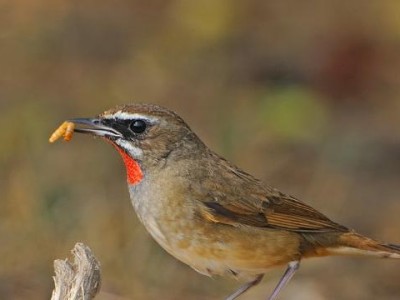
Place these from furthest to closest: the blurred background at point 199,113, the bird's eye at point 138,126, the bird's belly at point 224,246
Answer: the blurred background at point 199,113 → the bird's eye at point 138,126 → the bird's belly at point 224,246

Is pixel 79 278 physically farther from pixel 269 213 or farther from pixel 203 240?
pixel 269 213

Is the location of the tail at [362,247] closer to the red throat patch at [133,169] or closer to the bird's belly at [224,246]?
the bird's belly at [224,246]

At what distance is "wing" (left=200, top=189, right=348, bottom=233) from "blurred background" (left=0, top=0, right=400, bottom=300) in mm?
1534

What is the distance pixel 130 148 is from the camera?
7070mm

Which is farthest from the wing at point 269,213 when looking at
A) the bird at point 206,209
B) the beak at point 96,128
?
the beak at point 96,128

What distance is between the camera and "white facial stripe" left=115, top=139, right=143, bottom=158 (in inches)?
278

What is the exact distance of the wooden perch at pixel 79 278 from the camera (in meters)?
6.64

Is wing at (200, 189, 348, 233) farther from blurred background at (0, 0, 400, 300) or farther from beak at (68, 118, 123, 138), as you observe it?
blurred background at (0, 0, 400, 300)

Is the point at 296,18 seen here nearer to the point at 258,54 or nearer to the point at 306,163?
the point at 258,54

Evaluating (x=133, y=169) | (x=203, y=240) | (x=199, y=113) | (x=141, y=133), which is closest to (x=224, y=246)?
(x=203, y=240)

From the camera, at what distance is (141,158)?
711cm

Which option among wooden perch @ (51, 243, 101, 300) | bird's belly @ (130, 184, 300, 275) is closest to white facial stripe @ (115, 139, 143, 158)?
bird's belly @ (130, 184, 300, 275)

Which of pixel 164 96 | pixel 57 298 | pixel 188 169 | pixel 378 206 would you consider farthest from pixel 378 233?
pixel 57 298

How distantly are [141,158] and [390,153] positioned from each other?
485cm
